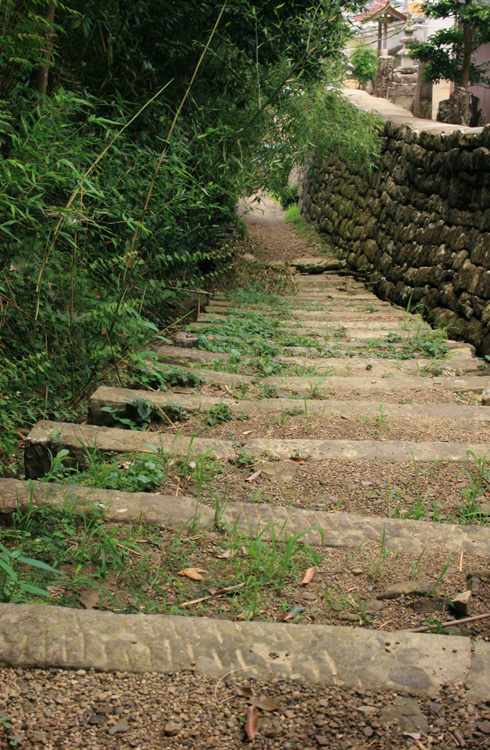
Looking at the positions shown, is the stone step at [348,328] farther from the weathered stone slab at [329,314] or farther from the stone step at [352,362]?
the stone step at [352,362]

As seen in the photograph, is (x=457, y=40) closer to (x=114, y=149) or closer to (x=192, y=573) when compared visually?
(x=114, y=149)

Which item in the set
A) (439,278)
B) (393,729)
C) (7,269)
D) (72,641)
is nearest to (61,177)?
(7,269)

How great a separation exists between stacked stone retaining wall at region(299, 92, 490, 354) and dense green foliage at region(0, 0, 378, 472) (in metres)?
1.09

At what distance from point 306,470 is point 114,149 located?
166 centimetres

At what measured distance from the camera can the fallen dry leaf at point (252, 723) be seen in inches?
42.4

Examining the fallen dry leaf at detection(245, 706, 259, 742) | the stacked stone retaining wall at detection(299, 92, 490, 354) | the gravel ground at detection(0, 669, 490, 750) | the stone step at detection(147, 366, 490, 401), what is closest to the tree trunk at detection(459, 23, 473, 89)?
the stacked stone retaining wall at detection(299, 92, 490, 354)

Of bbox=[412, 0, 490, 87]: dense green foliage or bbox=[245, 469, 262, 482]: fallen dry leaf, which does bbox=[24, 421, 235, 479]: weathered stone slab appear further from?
bbox=[412, 0, 490, 87]: dense green foliage

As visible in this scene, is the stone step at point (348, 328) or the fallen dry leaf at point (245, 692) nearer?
the fallen dry leaf at point (245, 692)

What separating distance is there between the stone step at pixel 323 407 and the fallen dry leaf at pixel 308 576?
114 cm

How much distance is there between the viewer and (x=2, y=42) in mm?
2385

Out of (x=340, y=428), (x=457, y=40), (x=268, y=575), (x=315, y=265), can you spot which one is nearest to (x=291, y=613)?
(x=268, y=575)

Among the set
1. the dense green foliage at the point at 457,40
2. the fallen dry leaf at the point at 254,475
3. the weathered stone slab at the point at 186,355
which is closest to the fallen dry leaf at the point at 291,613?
the fallen dry leaf at the point at 254,475

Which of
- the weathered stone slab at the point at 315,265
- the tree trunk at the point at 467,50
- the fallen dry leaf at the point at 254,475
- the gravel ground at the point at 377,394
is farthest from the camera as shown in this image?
the tree trunk at the point at 467,50

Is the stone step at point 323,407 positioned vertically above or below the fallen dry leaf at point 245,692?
above
